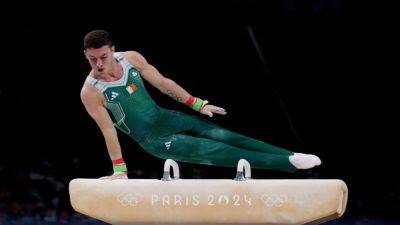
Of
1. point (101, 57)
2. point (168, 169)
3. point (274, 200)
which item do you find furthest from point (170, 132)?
point (274, 200)

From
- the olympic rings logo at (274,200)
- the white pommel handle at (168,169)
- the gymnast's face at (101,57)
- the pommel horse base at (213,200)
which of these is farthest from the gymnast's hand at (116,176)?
the olympic rings logo at (274,200)

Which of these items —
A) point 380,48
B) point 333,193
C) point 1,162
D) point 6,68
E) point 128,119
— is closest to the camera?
point 333,193

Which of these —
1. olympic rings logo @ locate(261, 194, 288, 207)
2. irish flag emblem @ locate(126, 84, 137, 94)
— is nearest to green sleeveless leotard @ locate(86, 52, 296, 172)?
irish flag emblem @ locate(126, 84, 137, 94)

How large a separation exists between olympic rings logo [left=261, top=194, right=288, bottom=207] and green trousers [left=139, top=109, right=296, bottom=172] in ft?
0.72

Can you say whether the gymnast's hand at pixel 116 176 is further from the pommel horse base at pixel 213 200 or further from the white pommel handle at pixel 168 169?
the white pommel handle at pixel 168 169

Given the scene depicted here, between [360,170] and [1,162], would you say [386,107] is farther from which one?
[1,162]

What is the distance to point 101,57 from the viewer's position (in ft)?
15.7

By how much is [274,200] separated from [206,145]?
1.91 ft

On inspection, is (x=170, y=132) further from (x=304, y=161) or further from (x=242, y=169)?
(x=304, y=161)

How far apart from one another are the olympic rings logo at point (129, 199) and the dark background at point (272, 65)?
10.3 ft

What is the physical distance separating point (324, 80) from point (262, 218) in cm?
380

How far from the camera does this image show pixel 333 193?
4.49 meters

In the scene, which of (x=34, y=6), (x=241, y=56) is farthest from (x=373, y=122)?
(x=34, y=6)

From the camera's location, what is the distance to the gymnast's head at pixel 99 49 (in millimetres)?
4742
